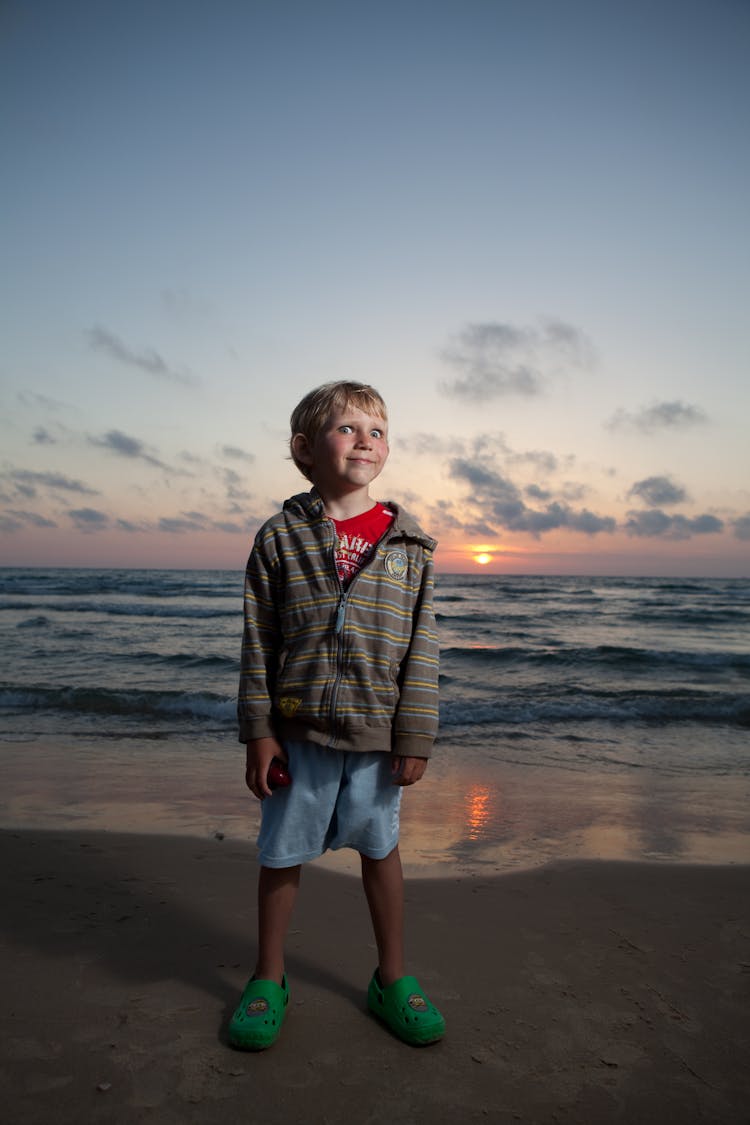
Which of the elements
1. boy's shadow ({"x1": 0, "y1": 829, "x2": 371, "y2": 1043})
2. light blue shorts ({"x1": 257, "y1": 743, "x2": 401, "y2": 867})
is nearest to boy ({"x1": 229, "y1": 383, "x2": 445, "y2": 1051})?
light blue shorts ({"x1": 257, "y1": 743, "x2": 401, "y2": 867})

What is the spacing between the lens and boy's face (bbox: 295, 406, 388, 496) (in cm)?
232

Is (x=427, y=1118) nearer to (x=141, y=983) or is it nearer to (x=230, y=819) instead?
(x=141, y=983)

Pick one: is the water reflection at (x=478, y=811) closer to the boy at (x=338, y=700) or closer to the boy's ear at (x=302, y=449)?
the boy at (x=338, y=700)

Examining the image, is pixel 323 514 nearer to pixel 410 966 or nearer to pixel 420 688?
pixel 420 688

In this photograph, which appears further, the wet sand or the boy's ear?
the boy's ear

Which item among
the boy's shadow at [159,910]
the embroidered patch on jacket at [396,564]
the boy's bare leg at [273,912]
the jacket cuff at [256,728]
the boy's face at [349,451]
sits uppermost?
the boy's face at [349,451]

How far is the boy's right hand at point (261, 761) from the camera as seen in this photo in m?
2.17

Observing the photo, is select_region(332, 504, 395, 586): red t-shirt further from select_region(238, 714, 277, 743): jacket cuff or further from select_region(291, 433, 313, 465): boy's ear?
select_region(238, 714, 277, 743): jacket cuff

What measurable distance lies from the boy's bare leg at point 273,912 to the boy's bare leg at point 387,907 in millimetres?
249

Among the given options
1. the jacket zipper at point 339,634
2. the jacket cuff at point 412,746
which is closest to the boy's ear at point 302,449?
the jacket zipper at point 339,634

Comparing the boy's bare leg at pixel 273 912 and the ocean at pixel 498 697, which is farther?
the ocean at pixel 498 697

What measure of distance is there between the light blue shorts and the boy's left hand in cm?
7

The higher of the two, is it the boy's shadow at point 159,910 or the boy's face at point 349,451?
the boy's face at point 349,451

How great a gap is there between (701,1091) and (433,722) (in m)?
1.25
